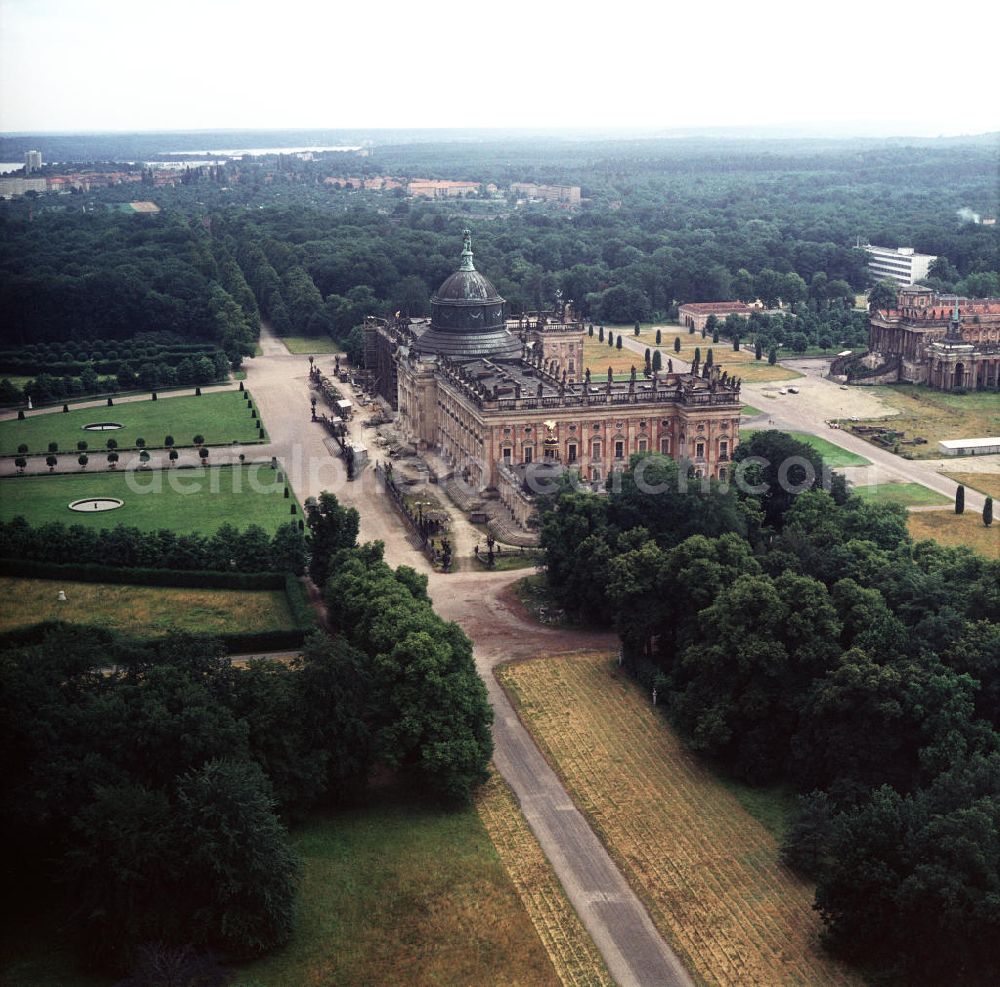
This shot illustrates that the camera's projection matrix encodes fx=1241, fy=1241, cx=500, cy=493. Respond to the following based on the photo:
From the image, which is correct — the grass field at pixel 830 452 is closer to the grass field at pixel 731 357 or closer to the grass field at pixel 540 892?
the grass field at pixel 731 357

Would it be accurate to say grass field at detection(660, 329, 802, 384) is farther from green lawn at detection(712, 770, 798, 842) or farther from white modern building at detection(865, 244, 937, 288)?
green lawn at detection(712, 770, 798, 842)

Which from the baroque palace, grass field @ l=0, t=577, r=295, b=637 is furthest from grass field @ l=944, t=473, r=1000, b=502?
grass field @ l=0, t=577, r=295, b=637

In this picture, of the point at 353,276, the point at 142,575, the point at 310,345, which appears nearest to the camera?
the point at 142,575

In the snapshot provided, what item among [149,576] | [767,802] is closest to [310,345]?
[149,576]

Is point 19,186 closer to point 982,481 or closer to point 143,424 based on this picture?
point 143,424

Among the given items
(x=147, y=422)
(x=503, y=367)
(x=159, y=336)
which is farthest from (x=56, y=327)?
(x=503, y=367)

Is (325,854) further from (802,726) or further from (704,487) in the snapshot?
(704,487)

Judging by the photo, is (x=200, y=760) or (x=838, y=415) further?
(x=838, y=415)
